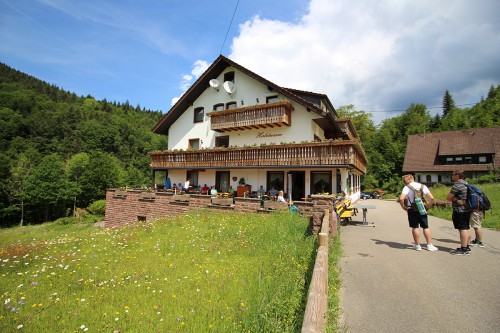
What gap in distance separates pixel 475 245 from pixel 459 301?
4.41 m

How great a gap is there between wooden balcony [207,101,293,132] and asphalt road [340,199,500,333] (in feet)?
36.0

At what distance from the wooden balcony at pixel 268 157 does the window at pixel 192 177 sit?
4.99ft

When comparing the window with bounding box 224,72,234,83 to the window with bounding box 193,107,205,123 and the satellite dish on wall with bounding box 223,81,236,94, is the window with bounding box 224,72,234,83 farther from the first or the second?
the window with bounding box 193,107,205,123

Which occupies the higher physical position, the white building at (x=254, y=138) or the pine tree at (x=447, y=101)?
the pine tree at (x=447, y=101)

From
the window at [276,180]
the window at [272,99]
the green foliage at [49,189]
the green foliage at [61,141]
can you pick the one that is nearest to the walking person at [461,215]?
the window at [276,180]

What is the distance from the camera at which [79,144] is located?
243ft

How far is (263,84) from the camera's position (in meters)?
18.9

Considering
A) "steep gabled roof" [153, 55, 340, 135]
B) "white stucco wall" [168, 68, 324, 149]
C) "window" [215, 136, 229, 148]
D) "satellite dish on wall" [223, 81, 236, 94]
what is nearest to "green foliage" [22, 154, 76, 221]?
"steep gabled roof" [153, 55, 340, 135]

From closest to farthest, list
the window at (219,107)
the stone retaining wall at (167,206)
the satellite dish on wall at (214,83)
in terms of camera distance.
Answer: the stone retaining wall at (167,206)
the satellite dish on wall at (214,83)
the window at (219,107)

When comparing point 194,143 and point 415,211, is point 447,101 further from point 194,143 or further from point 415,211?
point 415,211

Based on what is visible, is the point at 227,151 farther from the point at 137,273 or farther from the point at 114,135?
the point at 114,135

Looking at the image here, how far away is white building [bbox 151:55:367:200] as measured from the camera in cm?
1500

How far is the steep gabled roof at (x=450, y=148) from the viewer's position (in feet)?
113

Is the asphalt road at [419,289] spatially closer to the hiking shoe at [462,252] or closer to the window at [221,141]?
the hiking shoe at [462,252]
